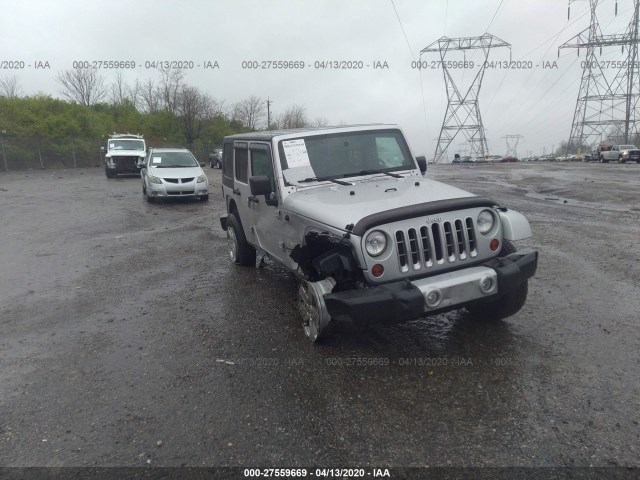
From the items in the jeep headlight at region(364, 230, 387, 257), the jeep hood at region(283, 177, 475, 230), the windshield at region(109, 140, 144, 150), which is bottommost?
the jeep headlight at region(364, 230, 387, 257)

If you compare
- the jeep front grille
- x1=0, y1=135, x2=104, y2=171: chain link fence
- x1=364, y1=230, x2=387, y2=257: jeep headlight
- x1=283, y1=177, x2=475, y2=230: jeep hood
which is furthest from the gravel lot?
x1=0, y1=135, x2=104, y2=171: chain link fence

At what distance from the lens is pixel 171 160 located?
15062mm

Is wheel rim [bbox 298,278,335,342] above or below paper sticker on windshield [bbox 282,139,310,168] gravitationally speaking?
below

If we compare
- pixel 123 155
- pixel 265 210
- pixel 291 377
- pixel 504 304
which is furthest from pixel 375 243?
pixel 123 155

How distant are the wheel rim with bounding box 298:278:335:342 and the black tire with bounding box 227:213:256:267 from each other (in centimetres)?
272

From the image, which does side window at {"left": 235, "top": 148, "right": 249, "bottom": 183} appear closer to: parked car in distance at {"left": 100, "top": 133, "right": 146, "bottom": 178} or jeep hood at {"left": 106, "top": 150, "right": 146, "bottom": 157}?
parked car in distance at {"left": 100, "top": 133, "right": 146, "bottom": 178}

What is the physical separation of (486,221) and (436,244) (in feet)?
1.88

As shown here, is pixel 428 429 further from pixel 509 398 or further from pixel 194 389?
pixel 194 389

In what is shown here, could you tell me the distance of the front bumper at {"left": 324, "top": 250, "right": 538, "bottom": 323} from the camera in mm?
3383

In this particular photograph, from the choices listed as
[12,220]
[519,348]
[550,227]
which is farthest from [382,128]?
[12,220]

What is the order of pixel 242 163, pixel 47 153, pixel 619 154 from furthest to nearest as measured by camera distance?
pixel 619 154 → pixel 47 153 → pixel 242 163

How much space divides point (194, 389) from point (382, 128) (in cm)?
354

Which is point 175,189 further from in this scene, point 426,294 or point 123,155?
point 426,294

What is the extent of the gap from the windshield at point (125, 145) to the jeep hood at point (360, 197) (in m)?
21.8
